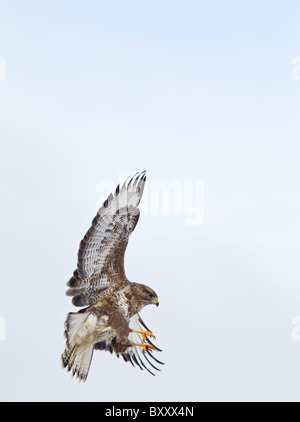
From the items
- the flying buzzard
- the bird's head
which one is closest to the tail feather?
the flying buzzard

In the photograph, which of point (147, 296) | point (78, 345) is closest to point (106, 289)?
point (147, 296)

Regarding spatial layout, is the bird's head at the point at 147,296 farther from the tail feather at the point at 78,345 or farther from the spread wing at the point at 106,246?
the tail feather at the point at 78,345

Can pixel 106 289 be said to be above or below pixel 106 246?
below

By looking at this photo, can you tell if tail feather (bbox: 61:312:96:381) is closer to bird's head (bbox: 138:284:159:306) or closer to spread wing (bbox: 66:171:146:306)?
spread wing (bbox: 66:171:146:306)

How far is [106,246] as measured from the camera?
9133 mm

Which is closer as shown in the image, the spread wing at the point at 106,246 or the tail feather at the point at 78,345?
the spread wing at the point at 106,246

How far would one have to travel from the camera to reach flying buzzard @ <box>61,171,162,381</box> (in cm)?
907

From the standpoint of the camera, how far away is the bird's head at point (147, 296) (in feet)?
30.7

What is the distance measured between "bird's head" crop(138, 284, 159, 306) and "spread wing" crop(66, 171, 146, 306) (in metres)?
0.33

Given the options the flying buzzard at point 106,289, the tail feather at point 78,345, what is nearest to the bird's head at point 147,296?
the flying buzzard at point 106,289

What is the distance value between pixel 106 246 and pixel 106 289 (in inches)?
29.3

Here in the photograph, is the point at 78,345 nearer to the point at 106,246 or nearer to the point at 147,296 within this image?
the point at 147,296

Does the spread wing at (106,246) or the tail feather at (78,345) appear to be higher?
the spread wing at (106,246)
